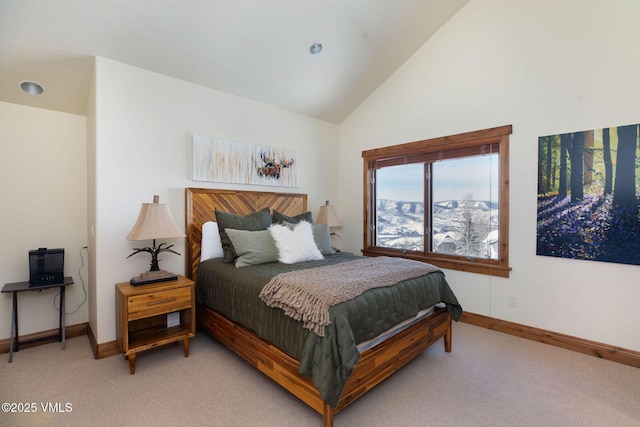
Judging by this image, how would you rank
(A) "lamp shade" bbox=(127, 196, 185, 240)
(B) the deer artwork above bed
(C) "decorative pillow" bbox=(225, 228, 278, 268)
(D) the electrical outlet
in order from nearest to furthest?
1. (A) "lamp shade" bbox=(127, 196, 185, 240)
2. (C) "decorative pillow" bbox=(225, 228, 278, 268)
3. (D) the electrical outlet
4. (B) the deer artwork above bed

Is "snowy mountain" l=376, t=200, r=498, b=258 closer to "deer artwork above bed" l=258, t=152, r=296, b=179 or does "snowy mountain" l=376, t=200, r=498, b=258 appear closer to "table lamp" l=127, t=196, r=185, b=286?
"deer artwork above bed" l=258, t=152, r=296, b=179

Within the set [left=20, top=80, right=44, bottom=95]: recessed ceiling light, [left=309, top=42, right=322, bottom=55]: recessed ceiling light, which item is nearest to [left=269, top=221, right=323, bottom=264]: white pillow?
[left=309, top=42, right=322, bottom=55]: recessed ceiling light

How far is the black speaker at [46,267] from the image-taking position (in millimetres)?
2740

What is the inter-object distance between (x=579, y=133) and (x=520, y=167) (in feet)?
1.74

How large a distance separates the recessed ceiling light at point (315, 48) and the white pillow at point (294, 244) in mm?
1931

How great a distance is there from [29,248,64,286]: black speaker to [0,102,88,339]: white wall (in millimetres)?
258

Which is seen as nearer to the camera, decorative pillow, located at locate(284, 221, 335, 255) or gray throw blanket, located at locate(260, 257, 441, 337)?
gray throw blanket, located at locate(260, 257, 441, 337)

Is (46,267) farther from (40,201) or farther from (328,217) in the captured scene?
(328,217)

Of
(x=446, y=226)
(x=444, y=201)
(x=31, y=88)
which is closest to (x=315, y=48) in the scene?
(x=444, y=201)

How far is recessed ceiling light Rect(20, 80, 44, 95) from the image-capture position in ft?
8.77

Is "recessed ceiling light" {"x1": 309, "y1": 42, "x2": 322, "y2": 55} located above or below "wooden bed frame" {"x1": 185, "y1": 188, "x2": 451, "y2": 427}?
above

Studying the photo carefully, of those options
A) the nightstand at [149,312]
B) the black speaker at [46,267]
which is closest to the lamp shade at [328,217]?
the nightstand at [149,312]

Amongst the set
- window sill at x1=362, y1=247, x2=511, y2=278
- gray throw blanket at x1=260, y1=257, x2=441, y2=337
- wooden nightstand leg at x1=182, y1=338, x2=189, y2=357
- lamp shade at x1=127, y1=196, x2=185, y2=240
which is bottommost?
wooden nightstand leg at x1=182, y1=338, x2=189, y2=357

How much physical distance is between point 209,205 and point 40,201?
1.58 meters
